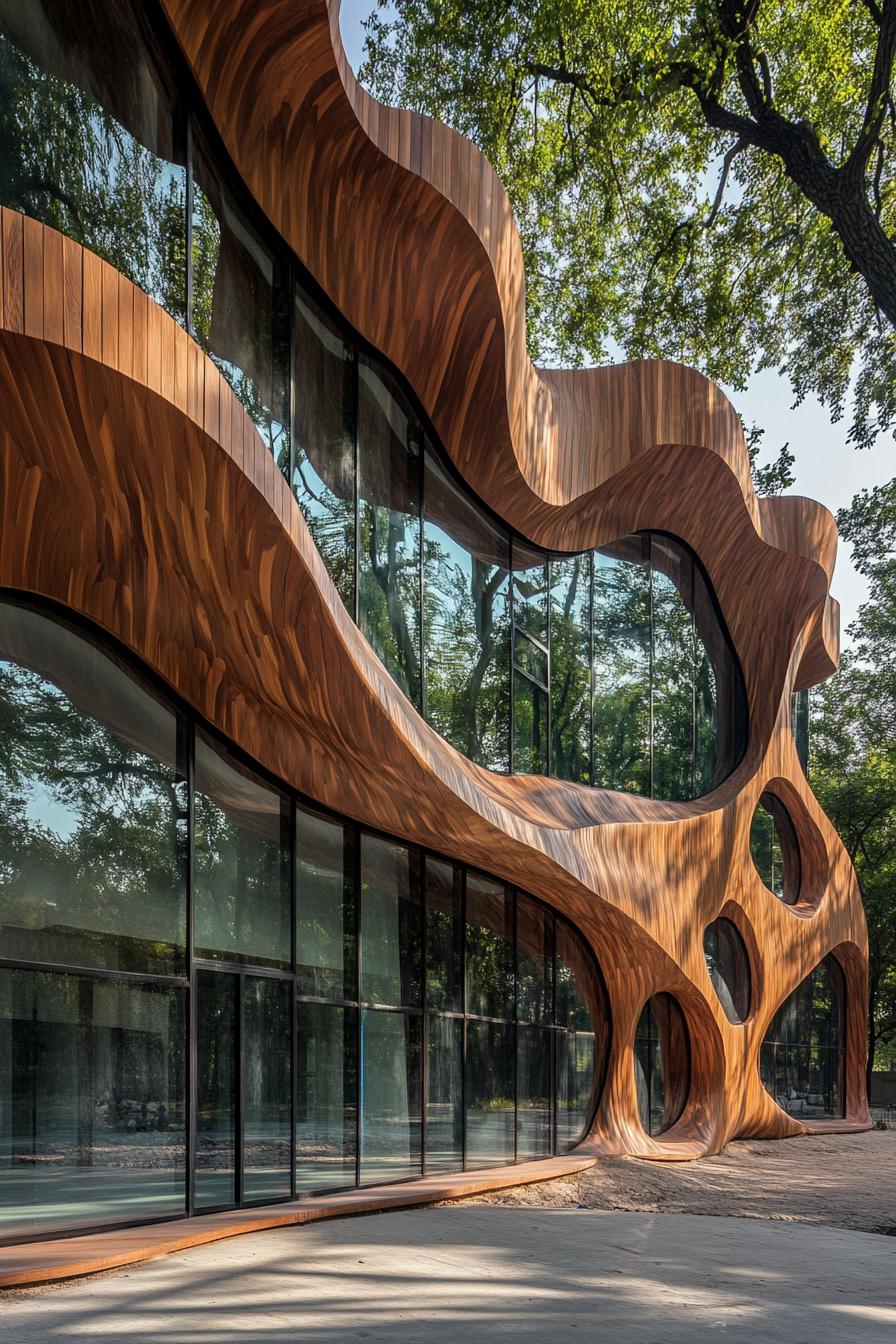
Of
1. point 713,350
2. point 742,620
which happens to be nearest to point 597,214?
point 713,350

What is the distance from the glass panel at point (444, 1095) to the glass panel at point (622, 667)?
482cm

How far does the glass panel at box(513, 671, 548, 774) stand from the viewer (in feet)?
47.8

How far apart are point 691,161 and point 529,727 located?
10.7m

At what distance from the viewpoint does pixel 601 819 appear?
50.8 ft

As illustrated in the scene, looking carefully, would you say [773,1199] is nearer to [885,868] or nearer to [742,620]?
[742,620]

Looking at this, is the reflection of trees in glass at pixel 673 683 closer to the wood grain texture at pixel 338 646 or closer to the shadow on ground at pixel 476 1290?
the wood grain texture at pixel 338 646

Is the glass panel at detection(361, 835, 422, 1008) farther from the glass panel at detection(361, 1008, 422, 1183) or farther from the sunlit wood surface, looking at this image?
the sunlit wood surface

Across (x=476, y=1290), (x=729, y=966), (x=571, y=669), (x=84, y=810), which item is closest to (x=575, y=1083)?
(x=729, y=966)

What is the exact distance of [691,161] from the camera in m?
20.3

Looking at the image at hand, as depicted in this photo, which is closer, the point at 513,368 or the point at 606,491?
the point at 513,368

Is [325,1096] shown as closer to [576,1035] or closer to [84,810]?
[84,810]

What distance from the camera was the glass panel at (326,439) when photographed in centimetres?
1030

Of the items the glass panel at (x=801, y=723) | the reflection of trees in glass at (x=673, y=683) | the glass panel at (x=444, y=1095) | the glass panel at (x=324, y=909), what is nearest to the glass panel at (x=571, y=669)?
the reflection of trees in glass at (x=673, y=683)

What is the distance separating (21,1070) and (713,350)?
18.8 metres
